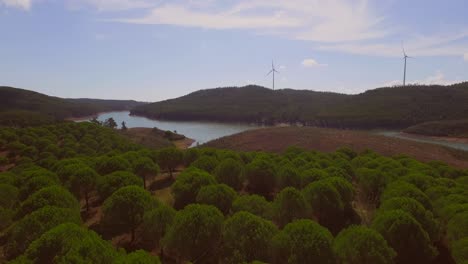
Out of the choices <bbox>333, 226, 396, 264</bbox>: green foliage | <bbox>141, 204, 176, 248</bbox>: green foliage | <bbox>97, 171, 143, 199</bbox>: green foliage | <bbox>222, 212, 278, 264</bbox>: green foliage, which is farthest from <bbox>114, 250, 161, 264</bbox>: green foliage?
<bbox>97, 171, 143, 199</bbox>: green foliage

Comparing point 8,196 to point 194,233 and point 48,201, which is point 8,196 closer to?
point 48,201

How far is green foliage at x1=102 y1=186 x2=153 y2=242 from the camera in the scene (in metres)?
26.8

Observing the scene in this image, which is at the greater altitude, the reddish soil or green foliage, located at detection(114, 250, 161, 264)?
green foliage, located at detection(114, 250, 161, 264)

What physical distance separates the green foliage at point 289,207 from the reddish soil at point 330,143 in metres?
54.4

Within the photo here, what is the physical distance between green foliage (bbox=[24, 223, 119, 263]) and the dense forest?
56mm

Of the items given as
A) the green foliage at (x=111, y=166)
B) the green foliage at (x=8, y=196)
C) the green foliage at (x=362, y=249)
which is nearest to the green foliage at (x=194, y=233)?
the green foliage at (x=362, y=249)

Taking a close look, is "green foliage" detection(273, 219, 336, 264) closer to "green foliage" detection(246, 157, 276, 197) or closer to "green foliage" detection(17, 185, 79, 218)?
"green foliage" detection(17, 185, 79, 218)

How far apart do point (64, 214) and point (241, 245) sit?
13062 millimetres

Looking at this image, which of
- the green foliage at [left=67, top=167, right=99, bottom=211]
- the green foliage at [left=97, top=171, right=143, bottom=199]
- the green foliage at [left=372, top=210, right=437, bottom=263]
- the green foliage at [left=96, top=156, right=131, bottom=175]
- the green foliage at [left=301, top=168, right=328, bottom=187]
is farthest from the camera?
the green foliage at [left=96, top=156, right=131, bottom=175]

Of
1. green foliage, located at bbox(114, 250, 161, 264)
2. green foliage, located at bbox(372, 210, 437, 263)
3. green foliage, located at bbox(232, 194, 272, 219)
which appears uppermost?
green foliage, located at bbox(114, 250, 161, 264)

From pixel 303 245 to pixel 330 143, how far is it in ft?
223

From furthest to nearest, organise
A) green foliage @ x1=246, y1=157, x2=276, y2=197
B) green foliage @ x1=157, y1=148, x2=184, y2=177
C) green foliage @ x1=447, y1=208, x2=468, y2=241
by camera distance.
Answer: green foliage @ x1=157, y1=148, x2=184, y2=177, green foliage @ x1=246, y1=157, x2=276, y2=197, green foliage @ x1=447, y1=208, x2=468, y2=241

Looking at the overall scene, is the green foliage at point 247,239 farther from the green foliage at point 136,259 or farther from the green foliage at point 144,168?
the green foliage at point 144,168

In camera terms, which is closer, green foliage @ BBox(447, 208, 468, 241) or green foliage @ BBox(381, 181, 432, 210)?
green foliage @ BBox(447, 208, 468, 241)
